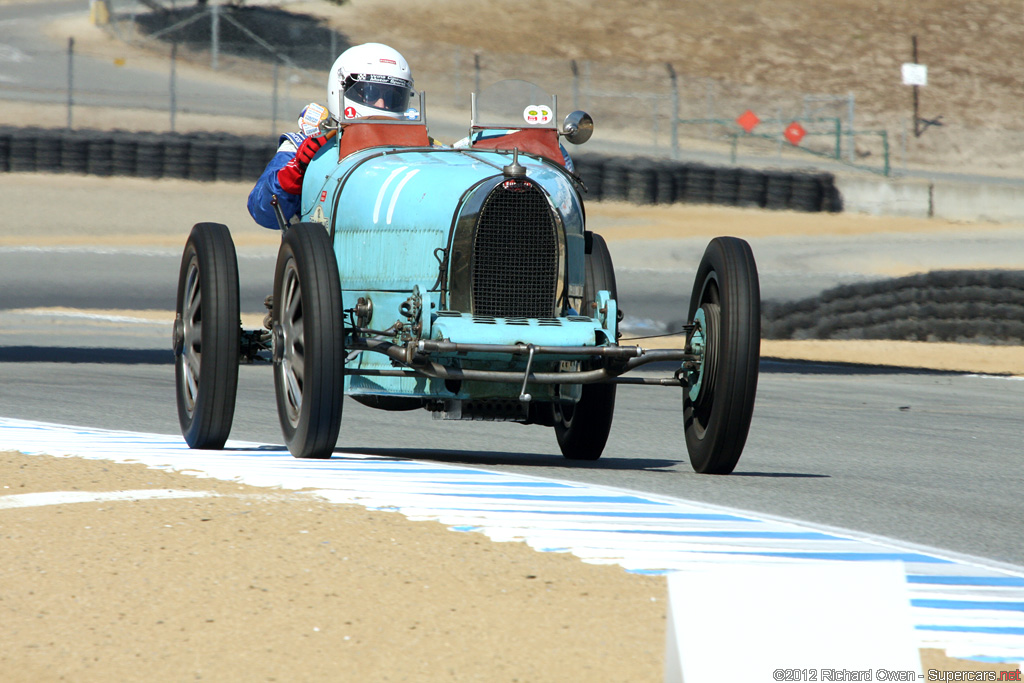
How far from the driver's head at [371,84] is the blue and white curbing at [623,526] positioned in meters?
2.11

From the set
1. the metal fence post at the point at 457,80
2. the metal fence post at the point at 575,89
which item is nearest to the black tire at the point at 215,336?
the metal fence post at the point at 575,89

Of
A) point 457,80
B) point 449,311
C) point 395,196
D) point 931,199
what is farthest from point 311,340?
point 457,80

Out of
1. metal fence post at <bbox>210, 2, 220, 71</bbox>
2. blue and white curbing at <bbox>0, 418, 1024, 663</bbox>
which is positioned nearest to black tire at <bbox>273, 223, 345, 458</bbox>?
blue and white curbing at <bbox>0, 418, 1024, 663</bbox>

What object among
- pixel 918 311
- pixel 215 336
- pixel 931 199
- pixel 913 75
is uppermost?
pixel 913 75

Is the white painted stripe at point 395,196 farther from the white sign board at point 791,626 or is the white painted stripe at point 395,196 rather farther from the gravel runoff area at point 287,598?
the white sign board at point 791,626

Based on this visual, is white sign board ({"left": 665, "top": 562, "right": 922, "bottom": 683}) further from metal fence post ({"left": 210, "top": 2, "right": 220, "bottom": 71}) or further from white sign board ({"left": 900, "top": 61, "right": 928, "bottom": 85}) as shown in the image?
metal fence post ({"left": 210, "top": 2, "right": 220, "bottom": 71})

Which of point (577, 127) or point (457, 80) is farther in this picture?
point (457, 80)

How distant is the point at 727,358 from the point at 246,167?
81.6 feet

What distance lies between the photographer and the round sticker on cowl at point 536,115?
7.69 metres

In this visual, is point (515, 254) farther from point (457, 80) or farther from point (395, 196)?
point (457, 80)

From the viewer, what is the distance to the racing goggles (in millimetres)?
8039

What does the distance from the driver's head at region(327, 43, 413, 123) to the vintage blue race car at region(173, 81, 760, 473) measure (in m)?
0.56

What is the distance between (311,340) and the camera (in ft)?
20.6

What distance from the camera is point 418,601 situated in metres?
4.27
